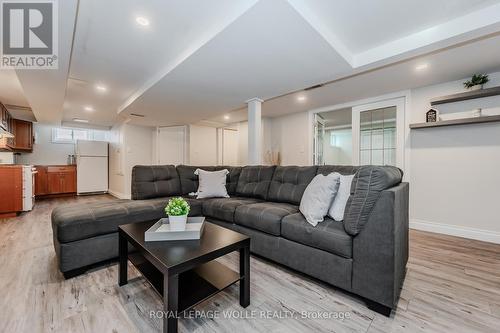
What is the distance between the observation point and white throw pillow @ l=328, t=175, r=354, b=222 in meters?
1.80

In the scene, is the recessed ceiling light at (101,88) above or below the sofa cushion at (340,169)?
above

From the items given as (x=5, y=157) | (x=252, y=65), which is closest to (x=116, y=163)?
(x=5, y=157)

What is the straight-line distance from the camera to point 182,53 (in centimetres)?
246

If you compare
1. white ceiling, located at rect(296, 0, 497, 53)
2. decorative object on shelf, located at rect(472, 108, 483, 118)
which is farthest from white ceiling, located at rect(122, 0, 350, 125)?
decorative object on shelf, located at rect(472, 108, 483, 118)

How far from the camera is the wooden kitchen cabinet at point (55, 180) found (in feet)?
19.3

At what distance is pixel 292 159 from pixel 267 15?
379 centimetres

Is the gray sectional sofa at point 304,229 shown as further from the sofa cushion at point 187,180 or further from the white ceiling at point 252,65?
the white ceiling at point 252,65

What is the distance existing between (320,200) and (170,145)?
542 cm

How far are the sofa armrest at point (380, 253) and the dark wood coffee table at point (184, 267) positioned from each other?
0.78 m

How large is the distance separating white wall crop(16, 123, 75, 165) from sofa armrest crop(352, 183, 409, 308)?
8491 millimetres

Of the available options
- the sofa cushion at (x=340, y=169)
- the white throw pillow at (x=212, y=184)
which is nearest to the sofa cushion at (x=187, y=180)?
the white throw pillow at (x=212, y=184)

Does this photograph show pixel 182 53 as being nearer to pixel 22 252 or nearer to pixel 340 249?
pixel 340 249

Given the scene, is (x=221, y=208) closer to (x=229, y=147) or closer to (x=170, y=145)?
(x=229, y=147)

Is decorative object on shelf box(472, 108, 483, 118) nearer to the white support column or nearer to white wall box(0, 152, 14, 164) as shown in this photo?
the white support column
